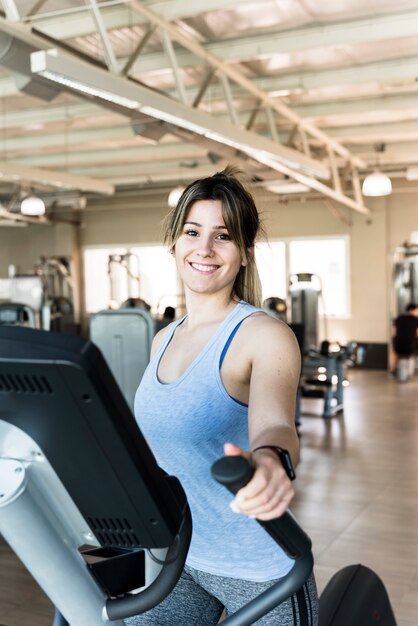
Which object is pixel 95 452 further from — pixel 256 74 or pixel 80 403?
pixel 256 74

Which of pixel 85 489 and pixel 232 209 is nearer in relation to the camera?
pixel 85 489

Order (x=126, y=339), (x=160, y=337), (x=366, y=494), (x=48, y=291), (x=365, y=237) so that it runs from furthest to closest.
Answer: (x=48, y=291) → (x=365, y=237) → (x=126, y=339) → (x=366, y=494) → (x=160, y=337)

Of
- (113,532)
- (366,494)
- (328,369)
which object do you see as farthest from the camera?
(328,369)

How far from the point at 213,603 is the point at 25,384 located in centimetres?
74

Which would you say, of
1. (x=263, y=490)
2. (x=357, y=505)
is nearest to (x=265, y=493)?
(x=263, y=490)

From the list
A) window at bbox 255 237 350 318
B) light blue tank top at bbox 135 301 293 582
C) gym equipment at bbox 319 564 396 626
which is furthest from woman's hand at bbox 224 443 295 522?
window at bbox 255 237 350 318

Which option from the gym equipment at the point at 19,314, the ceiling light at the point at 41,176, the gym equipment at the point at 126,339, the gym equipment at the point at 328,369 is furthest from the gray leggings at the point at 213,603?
the ceiling light at the point at 41,176

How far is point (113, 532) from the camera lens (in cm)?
78

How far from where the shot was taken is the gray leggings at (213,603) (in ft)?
3.57

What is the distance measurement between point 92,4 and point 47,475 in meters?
4.14

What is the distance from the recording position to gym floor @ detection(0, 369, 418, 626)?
3.14 meters

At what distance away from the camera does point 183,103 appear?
553cm

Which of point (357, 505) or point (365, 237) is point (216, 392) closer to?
point (357, 505)

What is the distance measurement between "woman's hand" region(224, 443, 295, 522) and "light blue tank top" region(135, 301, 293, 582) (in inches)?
15.2
